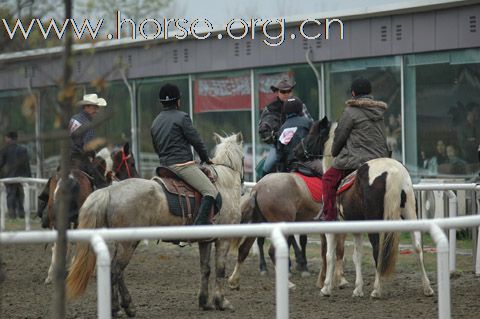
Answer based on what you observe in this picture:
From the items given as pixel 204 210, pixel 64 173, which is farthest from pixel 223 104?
pixel 64 173

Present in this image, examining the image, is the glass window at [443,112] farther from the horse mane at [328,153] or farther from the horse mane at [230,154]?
the horse mane at [230,154]

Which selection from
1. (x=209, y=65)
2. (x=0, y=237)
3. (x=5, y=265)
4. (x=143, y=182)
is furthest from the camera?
(x=209, y=65)

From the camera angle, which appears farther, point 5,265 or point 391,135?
point 391,135

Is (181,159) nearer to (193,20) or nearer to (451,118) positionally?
(451,118)

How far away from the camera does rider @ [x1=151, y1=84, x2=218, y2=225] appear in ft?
35.3

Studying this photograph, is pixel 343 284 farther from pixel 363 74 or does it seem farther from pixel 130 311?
Result: pixel 363 74

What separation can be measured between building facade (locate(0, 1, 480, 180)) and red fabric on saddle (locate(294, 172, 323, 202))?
4.13 metres

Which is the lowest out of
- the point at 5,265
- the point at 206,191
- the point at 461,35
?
the point at 5,265

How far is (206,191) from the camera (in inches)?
424

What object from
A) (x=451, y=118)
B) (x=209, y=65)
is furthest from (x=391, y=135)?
(x=209, y=65)

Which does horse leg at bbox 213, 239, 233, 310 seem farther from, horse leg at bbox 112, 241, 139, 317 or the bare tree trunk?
the bare tree trunk

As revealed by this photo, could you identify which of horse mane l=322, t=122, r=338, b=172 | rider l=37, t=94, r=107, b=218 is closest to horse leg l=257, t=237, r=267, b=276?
horse mane l=322, t=122, r=338, b=172

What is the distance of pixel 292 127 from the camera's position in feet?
43.4

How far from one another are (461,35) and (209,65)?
6.90 meters
